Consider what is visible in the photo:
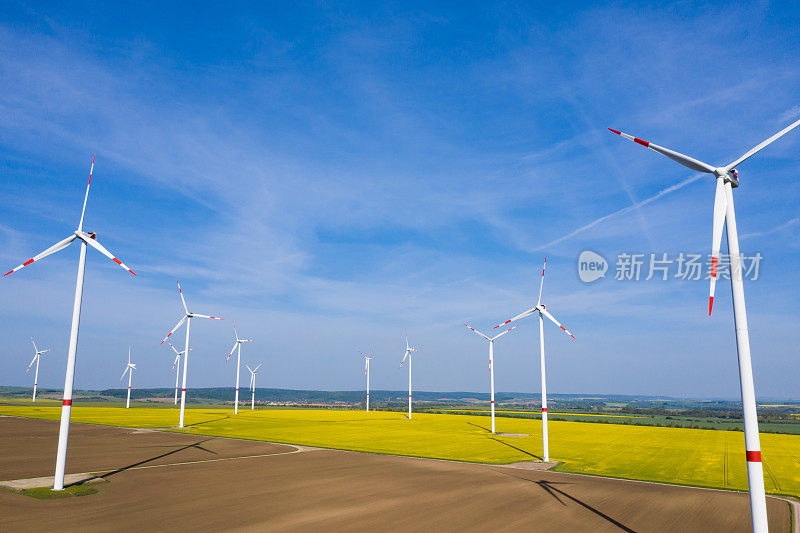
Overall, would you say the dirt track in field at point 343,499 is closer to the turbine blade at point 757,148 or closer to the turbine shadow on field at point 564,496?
the turbine shadow on field at point 564,496

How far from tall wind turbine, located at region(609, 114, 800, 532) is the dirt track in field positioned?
7093 mm

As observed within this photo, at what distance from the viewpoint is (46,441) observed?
49.7m

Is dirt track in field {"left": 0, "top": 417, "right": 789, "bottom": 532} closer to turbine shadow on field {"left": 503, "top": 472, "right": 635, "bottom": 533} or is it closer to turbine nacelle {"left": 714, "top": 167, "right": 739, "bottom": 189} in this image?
turbine shadow on field {"left": 503, "top": 472, "right": 635, "bottom": 533}

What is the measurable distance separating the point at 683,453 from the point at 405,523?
149 feet

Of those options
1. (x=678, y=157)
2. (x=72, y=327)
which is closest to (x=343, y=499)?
(x=72, y=327)

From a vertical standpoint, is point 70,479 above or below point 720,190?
below

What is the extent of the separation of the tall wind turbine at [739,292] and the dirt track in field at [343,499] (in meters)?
7.09

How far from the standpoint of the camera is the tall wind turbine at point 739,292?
15.6 m

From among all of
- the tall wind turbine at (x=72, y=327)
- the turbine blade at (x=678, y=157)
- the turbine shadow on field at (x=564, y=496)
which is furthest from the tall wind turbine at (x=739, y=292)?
the tall wind turbine at (x=72, y=327)

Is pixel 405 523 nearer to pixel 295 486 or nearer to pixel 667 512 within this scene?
pixel 295 486

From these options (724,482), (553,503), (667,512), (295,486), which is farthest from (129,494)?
(724,482)

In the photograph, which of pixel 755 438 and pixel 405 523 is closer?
pixel 755 438

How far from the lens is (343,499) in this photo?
26.3 metres

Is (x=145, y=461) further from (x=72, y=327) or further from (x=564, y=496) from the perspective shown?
(x=564, y=496)
